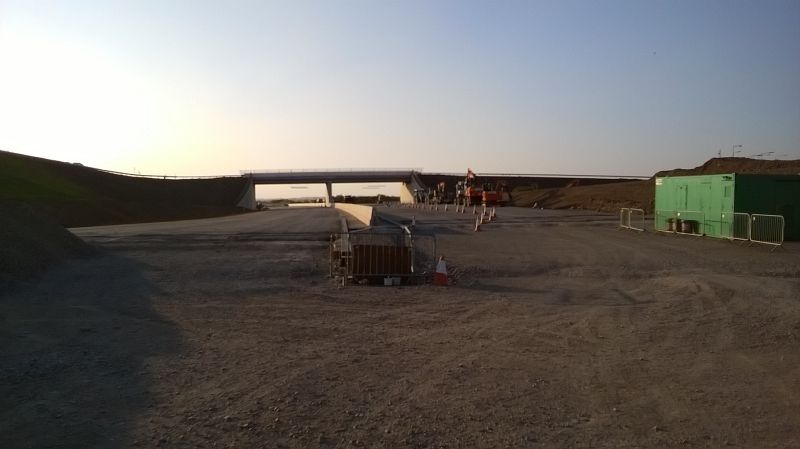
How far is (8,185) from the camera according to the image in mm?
71750

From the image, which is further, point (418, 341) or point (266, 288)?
point (266, 288)

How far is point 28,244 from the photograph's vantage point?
20.8 m

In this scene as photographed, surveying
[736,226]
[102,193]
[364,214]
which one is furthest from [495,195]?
[102,193]

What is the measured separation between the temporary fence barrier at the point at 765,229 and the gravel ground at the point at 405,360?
8764 millimetres

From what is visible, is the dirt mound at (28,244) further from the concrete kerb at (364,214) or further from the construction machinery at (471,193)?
the construction machinery at (471,193)

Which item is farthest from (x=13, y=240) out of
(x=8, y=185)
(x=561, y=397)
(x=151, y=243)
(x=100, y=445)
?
(x=8, y=185)

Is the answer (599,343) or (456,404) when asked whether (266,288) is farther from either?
(456,404)

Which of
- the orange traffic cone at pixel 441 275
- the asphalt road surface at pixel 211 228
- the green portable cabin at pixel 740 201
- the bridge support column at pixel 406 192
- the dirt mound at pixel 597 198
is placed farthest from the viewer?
the bridge support column at pixel 406 192

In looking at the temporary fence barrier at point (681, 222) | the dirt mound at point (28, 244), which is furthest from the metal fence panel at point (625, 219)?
the dirt mound at point (28, 244)

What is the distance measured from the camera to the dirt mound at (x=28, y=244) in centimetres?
1808

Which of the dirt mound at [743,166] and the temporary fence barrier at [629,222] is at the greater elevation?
the dirt mound at [743,166]

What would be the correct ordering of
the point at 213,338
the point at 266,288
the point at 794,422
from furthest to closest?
the point at 266,288, the point at 213,338, the point at 794,422

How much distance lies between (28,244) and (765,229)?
82.5 feet

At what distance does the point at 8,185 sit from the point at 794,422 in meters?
77.5
